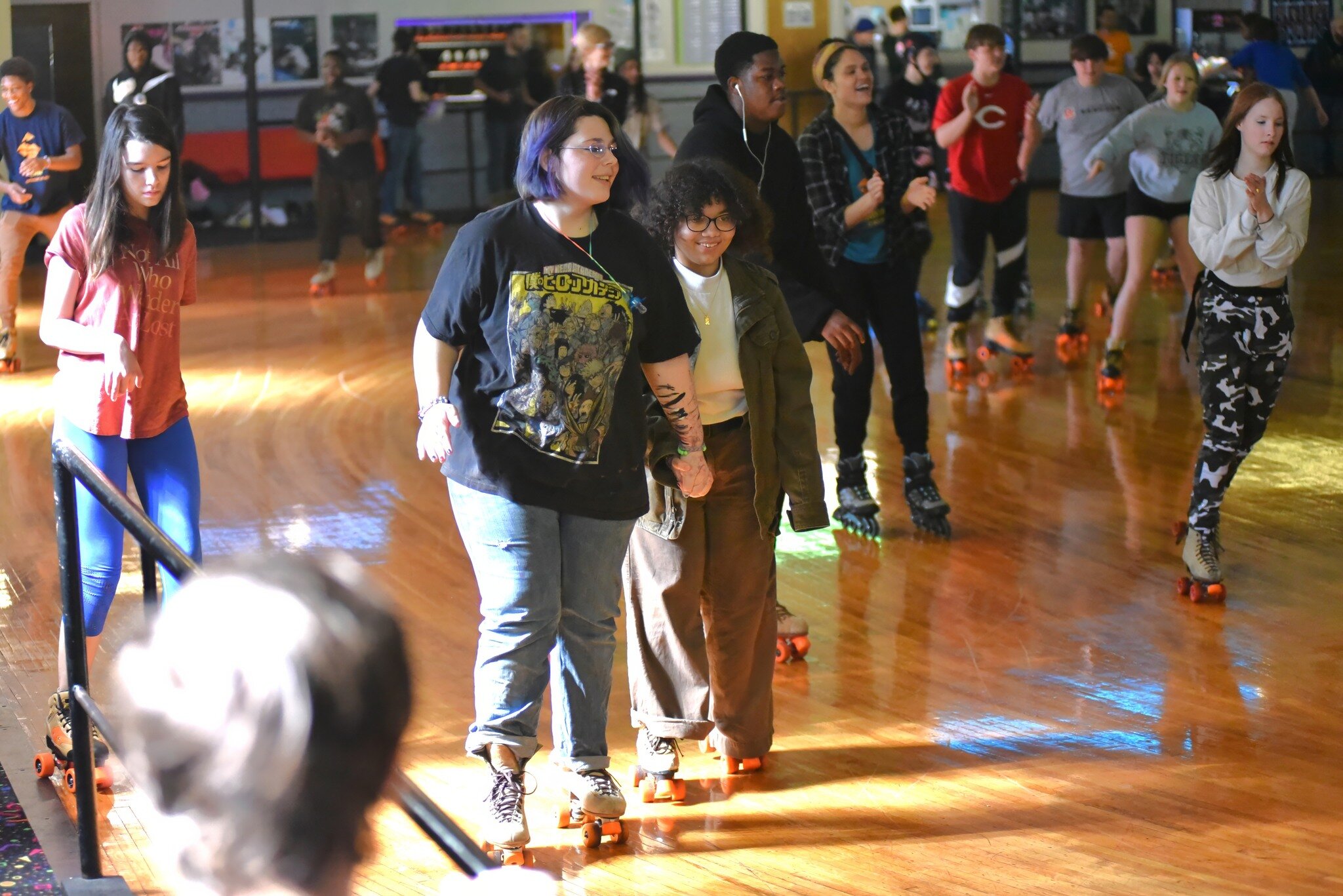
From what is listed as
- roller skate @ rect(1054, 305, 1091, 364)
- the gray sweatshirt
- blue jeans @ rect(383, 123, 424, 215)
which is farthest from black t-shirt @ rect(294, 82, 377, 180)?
the gray sweatshirt

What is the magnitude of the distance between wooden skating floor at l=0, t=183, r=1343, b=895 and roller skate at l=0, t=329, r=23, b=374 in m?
0.49

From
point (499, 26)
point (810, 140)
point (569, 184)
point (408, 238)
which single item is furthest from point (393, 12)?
point (569, 184)

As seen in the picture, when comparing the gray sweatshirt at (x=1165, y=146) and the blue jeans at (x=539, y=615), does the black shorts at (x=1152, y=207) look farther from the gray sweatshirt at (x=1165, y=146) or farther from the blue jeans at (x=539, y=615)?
the blue jeans at (x=539, y=615)

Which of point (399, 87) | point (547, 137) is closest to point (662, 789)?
point (547, 137)

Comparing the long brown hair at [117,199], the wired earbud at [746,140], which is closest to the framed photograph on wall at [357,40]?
the wired earbud at [746,140]

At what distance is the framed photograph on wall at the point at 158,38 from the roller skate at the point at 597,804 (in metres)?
12.5

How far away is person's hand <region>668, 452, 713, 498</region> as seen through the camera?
3.46 metres

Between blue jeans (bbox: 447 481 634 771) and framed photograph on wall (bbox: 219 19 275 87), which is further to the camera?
framed photograph on wall (bbox: 219 19 275 87)

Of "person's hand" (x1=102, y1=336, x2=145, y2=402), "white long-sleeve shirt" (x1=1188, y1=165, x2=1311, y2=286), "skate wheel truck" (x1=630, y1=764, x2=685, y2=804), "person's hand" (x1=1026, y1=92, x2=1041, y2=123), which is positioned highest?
"person's hand" (x1=1026, y1=92, x2=1041, y2=123)

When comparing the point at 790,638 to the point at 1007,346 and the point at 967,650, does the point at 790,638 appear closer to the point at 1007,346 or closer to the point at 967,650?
the point at 967,650

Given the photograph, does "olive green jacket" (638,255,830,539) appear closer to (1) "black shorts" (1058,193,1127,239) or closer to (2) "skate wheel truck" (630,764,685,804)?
(2) "skate wheel truck" (630,764,685,804)

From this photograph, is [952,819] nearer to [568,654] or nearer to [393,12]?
[568,654]

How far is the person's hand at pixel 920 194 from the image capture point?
5102 millimetres

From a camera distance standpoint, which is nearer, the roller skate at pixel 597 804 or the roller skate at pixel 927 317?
the roller skate at pixel 597 804
